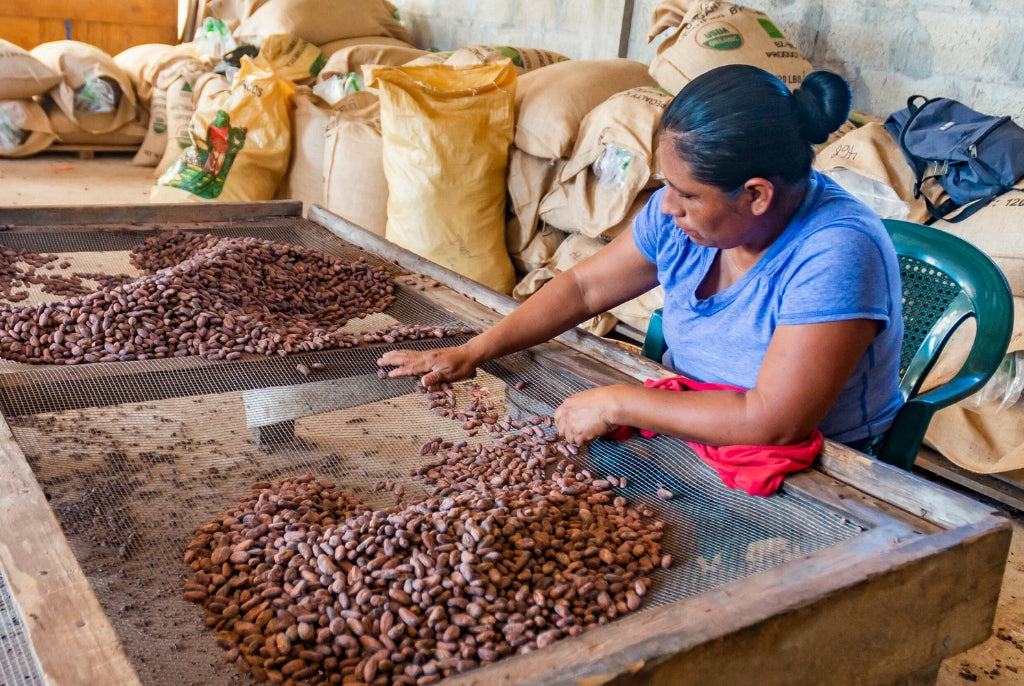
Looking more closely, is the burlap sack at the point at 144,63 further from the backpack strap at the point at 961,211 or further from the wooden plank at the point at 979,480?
the wooden plank at the point at 979,480

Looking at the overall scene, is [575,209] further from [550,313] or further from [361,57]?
[361,57]

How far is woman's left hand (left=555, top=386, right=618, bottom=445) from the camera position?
1573 millimetres

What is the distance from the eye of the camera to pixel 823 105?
1.41 meters

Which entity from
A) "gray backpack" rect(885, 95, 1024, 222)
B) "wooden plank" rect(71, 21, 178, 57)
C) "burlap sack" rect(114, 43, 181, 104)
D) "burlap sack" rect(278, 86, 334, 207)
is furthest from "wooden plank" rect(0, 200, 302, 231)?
"wooden plank" rect(71, 21, 178, 57)

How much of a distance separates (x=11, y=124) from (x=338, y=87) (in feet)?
8.96

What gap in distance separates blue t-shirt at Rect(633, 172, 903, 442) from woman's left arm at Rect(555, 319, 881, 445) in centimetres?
3

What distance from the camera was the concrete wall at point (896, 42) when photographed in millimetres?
2947

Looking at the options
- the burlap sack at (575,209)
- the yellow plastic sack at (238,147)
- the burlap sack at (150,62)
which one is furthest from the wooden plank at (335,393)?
the burlap sack at (150,62)

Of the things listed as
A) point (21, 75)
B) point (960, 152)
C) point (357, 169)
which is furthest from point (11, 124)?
point (960, 152)

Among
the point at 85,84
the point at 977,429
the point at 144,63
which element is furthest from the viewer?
the point at 144,63

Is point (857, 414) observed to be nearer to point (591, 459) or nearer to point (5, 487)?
point (591, 459)

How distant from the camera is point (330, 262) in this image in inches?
95.0

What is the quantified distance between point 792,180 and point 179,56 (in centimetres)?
555

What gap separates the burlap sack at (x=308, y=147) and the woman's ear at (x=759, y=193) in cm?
312
